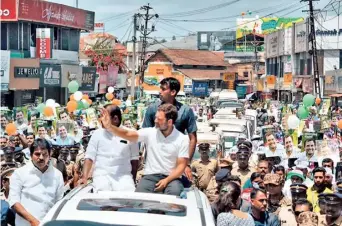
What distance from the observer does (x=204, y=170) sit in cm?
1063

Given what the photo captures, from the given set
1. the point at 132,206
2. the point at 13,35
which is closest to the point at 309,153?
the point at 132,206

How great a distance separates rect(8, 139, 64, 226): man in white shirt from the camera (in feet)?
20.2

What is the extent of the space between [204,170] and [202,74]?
6427cm

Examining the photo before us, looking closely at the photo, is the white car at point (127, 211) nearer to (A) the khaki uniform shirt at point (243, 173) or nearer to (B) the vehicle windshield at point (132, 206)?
(B) the vehicle windshield at point (132, 206)

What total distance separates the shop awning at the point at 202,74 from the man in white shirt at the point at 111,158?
6464 centimetres

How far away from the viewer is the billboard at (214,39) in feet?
341

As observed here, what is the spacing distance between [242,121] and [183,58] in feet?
177

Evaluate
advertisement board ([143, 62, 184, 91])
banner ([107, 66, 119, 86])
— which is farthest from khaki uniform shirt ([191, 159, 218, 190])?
advertisement board ([143, 62, 184, 91])

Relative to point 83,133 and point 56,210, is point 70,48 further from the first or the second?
point 56,210

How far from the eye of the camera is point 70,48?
49719 millimetres

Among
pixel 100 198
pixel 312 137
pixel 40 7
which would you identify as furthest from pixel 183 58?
pixel 100 198

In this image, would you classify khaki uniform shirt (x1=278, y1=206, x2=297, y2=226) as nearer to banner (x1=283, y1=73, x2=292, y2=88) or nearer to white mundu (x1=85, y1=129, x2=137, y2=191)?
white mundu (x1=85, y1=129, x2=137, y2=191)

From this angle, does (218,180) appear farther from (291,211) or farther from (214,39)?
(214,39)

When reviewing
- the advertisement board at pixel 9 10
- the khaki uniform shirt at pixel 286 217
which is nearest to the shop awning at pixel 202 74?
the advertisement board at pixel 9 10
